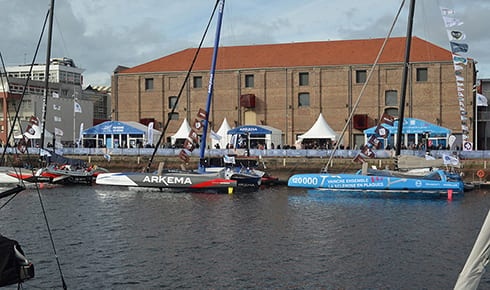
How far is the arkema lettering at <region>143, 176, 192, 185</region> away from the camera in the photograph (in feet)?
121

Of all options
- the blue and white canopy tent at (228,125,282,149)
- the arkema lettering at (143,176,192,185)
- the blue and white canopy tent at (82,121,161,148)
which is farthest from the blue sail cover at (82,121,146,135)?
the arkema lettering at (143,176,192,185)

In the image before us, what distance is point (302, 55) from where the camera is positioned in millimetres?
65188

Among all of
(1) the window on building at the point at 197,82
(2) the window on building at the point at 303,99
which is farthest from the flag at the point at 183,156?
(1) the window on building at the point at 197,82

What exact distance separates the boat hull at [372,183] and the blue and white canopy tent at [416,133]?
11200 mm

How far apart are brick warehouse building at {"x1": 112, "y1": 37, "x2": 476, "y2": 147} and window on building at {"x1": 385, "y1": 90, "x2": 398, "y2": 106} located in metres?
0.10

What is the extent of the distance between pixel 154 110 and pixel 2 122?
22.1 m

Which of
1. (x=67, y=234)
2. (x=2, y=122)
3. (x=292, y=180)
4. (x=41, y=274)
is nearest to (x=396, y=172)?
(x=292, y=180)

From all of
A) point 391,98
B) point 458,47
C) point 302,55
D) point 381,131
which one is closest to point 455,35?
point 458,47

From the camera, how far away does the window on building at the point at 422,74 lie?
59531 millimetres

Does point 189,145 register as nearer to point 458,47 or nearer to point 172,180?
point 172,180

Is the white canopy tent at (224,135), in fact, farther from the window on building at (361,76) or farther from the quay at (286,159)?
the window on building at (361,76)

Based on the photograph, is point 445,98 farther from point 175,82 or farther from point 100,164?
point 100,164

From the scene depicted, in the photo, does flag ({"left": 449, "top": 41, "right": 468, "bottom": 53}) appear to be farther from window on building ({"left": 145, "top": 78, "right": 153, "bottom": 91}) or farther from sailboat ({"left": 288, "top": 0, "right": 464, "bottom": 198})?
window on building ({"left": 145, "top": 78, "right": 153, "bottom": 91})

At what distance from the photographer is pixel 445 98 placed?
5862 cm
